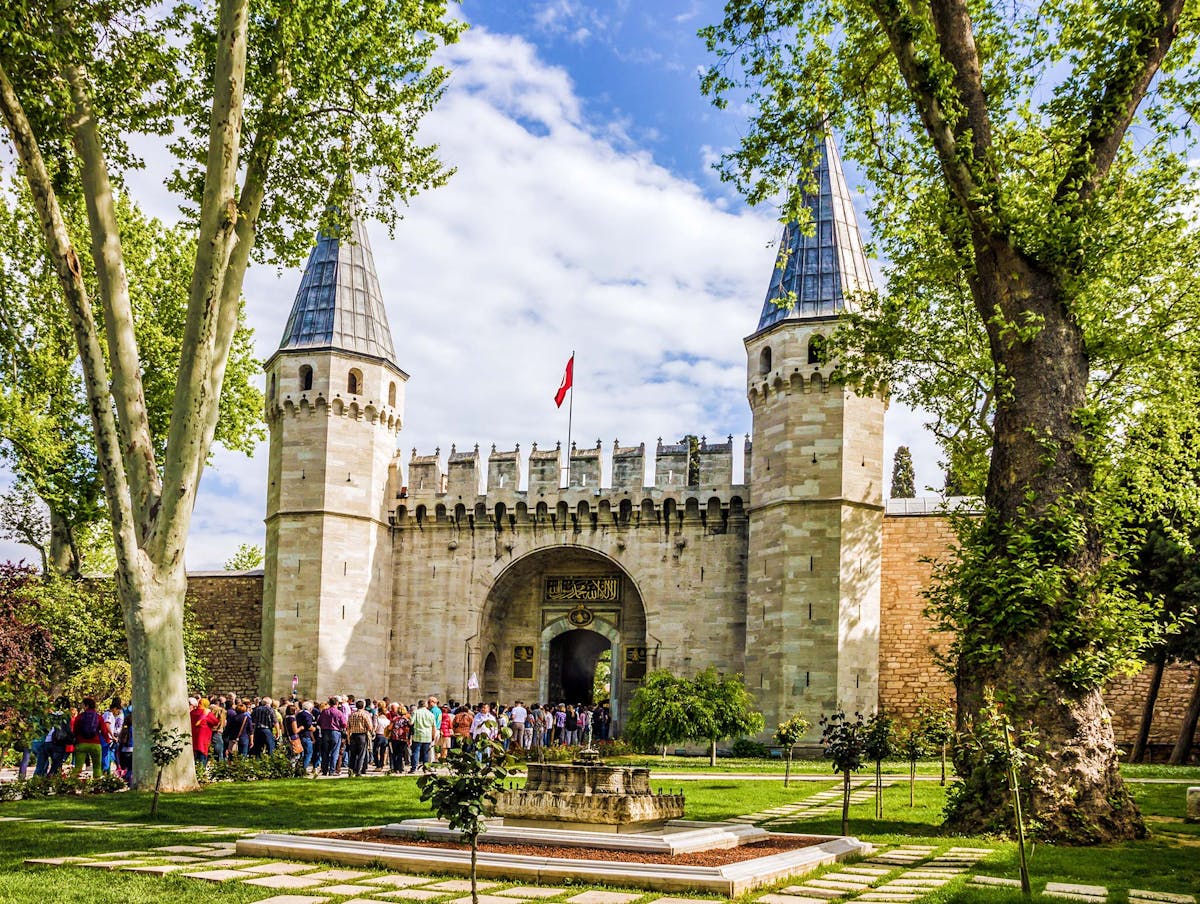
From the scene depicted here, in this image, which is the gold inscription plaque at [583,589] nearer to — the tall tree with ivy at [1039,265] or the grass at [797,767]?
the grass at [797,767]

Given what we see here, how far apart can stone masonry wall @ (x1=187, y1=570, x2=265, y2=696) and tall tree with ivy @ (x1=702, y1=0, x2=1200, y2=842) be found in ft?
64.8

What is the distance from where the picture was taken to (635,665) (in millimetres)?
27562

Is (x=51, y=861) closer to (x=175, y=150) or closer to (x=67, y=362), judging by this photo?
(x=175, y=150)

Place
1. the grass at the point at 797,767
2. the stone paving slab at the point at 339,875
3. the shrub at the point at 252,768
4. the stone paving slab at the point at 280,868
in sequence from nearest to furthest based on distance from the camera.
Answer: the stone paving slab at the point at 339,875 → the stone paving slab at the point at 280,868 → the shrub at the point at 252,768 → the grass at the point at 797,767

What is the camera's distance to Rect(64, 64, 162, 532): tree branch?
13.3 metres

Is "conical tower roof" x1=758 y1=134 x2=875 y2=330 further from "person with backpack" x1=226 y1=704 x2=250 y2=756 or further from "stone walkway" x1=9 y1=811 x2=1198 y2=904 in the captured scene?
"stone walkway" x1=9 y1=811 x2=1198 y2=904

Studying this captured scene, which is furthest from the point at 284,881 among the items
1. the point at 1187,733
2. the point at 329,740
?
the point at 1187,733

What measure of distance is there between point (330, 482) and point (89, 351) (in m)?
13.5

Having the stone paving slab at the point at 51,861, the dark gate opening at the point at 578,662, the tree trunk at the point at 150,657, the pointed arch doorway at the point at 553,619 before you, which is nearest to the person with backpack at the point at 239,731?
the tree trunk at the point at 150,657

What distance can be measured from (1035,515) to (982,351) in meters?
6.44

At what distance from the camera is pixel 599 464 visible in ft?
89.4

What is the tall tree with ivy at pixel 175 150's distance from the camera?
43.1 ft

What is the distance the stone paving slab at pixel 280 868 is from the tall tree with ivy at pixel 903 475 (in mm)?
34861

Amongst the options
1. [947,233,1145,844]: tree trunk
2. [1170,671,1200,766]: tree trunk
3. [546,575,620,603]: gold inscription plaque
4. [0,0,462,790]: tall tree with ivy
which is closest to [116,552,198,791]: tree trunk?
[0,0,462,790]: tall tree with ivy
